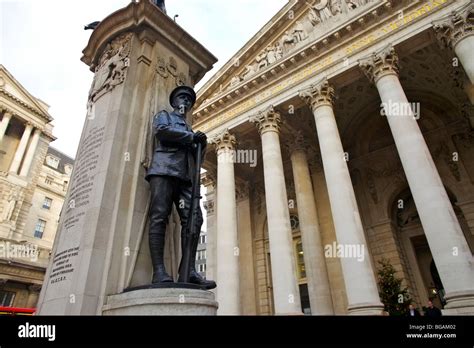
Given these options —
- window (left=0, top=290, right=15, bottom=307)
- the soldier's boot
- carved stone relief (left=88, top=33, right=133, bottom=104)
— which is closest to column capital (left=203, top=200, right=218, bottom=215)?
carved stone relief (left=88, top=33, right=133, bottom=104)

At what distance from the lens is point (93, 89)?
601 cm

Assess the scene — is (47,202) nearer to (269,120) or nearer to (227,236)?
(227,236)

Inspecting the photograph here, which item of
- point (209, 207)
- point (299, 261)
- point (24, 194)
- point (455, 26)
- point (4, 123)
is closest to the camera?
point (455, 26)

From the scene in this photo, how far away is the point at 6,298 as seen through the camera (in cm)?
2769

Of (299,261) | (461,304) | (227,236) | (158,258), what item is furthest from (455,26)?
(299,261)

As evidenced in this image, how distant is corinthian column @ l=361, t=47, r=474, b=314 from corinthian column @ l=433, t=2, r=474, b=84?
2.07 meters

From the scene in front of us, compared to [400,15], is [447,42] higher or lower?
lower

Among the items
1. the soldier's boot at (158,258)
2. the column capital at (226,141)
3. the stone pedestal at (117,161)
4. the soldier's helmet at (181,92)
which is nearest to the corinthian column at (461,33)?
the stone pedestal at (117,161)

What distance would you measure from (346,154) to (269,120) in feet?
17.9

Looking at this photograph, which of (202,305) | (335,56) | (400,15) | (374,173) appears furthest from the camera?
(374,173)

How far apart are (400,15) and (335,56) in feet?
11.2
